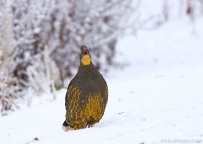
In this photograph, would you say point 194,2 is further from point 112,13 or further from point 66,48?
point 66,48

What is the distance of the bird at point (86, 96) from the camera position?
3760 mm

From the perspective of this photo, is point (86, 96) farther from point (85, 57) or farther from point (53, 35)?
point (53, 35)

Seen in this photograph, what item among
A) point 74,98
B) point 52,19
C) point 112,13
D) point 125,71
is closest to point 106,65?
point 125,71

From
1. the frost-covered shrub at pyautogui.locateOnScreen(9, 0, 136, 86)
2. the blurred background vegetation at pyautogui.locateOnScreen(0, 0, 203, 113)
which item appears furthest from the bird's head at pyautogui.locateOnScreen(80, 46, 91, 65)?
the frost-covered shrub at pyautogui.locateOnScreen(9, 0, 136, 86)

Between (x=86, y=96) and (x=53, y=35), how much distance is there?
18.4ft

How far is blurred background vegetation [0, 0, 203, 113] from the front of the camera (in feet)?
24.6

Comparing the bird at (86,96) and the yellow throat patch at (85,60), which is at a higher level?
the yellow throat patch at (85,60)

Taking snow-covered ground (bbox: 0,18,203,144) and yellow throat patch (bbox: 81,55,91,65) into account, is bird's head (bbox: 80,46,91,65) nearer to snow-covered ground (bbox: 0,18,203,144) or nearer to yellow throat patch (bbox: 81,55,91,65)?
yellow throat patch (bbox: 81,55,91,65)

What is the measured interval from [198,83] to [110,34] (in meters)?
5.67

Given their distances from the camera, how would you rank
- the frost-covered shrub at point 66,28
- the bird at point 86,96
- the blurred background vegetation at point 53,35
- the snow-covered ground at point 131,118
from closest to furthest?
the snow-covered ground at point 131,118 < the bird at point 86,96 < the blurred background vegetation at point 53,35 < the frost-covered shrub at point 66,28

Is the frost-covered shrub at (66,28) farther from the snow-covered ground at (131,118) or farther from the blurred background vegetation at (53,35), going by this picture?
the snow-covered ground at (131,118)

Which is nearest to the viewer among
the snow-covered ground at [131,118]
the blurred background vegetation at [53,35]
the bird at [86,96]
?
the snow-covered ground at [131,118]

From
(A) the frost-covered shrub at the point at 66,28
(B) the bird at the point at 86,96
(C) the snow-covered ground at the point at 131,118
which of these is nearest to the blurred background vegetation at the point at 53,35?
(A) the frost-covered shrub at the point at 66,28

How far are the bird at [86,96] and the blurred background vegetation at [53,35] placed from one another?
9.88 feet
